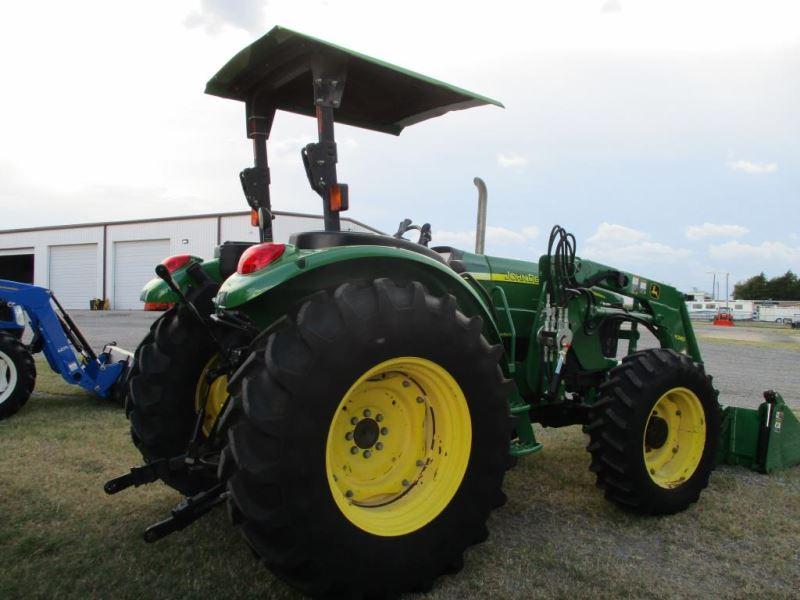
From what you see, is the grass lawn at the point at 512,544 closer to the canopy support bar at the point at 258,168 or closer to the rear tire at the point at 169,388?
the rear tire at the point at 169,388

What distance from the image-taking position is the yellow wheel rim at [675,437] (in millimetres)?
3824

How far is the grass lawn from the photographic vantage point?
263 cm

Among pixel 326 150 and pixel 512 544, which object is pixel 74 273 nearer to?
pixel 326 150

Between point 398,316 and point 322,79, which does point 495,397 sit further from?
point 322,79

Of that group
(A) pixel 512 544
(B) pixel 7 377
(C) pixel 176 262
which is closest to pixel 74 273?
(B) pixel 7 377

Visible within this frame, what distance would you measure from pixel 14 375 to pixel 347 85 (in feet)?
16.1

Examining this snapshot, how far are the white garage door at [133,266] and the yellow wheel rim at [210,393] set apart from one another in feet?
96.0

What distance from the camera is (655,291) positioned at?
4.82 meters

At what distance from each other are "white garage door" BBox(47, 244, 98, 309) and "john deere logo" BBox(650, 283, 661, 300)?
108ft

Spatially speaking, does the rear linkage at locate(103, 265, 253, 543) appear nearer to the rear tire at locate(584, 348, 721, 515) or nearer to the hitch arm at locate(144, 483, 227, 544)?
the hitch arm at locate(144, 483, 227, 544)

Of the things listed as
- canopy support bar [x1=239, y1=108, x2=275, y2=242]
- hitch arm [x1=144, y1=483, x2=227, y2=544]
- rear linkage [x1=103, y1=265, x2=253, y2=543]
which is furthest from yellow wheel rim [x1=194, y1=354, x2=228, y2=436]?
hitch arm [x1=144, y1=483, x2=227, y2=544]

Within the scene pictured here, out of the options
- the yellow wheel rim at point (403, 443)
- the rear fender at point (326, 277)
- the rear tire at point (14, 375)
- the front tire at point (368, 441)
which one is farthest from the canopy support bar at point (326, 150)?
the rear tire at point (14, 375)

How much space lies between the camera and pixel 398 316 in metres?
2.46

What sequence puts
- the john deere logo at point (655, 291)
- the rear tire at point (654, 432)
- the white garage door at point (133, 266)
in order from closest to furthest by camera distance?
the rear tire at point (654, 432) < the john deere logo at point (655, 291) < the white garage door at point (133, 266)
